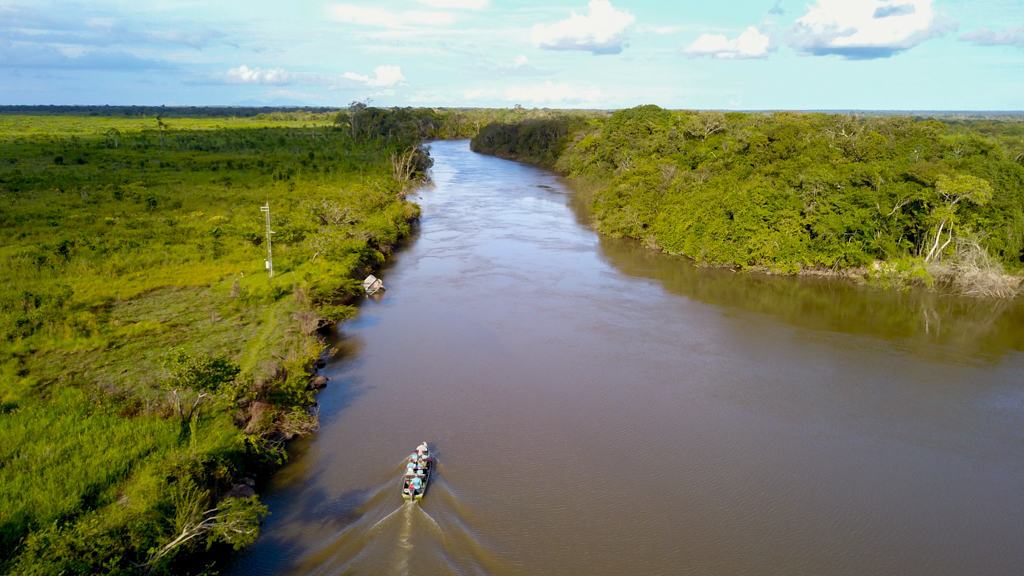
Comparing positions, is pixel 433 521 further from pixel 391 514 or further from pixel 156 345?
pixel 156 345

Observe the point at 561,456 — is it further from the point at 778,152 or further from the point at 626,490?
the point at 778,152

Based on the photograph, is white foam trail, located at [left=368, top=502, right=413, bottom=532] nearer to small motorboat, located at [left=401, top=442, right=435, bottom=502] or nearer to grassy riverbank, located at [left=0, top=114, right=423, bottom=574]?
small motorboat, located at [left=401, top=442, right=435, bottom=502]

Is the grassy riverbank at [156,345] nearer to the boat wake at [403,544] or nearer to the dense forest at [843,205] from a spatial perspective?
the boat wake at [403,544]

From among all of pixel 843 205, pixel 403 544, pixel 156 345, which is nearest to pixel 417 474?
pixel 403 544

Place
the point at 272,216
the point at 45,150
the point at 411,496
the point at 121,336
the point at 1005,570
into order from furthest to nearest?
the point at 45,150 → the point at 272,216 → the point at 121,336 → the point at 411,496 → the point at 1005,570

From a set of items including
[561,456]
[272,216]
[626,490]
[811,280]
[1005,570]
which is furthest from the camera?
[272,216]

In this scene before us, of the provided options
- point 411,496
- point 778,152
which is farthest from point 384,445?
point 778,152

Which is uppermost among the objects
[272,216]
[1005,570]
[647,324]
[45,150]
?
[45,150]
